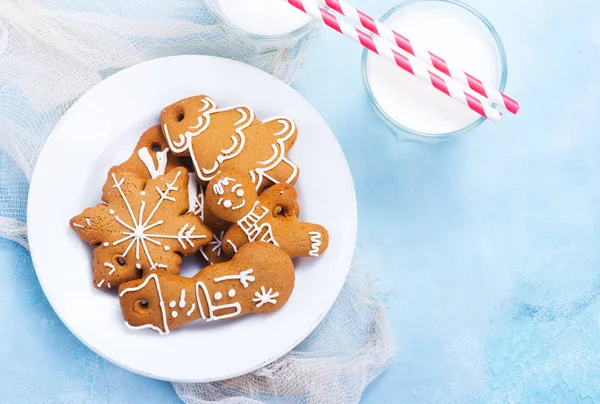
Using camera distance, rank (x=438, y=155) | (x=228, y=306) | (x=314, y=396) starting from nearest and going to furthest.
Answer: (x=228, y=306) < (x=314, y=396) < (x=438, y=155)

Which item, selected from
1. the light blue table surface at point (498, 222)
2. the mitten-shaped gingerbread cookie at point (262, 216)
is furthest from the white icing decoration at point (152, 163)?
the light blue table surface at point (498, 222)

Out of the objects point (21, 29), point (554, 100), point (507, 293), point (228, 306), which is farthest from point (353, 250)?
point (21, 29)

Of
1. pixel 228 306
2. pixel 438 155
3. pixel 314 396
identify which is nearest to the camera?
pixel 228 306

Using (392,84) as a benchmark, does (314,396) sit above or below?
below

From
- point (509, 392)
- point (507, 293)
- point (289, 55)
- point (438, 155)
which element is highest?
point (289, 55)

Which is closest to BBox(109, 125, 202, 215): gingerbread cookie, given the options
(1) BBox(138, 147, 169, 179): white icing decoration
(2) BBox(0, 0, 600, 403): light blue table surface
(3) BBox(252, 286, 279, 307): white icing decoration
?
(1) BBox(138, 147, 169, 179): white icing decoration

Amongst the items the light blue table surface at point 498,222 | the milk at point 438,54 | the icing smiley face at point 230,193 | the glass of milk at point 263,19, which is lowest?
the light blue table surface at point 498,222

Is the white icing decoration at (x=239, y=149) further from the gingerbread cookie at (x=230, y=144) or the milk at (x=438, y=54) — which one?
the milk at (x=438, y=54)

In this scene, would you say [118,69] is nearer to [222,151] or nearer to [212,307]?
[222,151]

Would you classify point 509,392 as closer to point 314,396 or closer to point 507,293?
point 507,293
